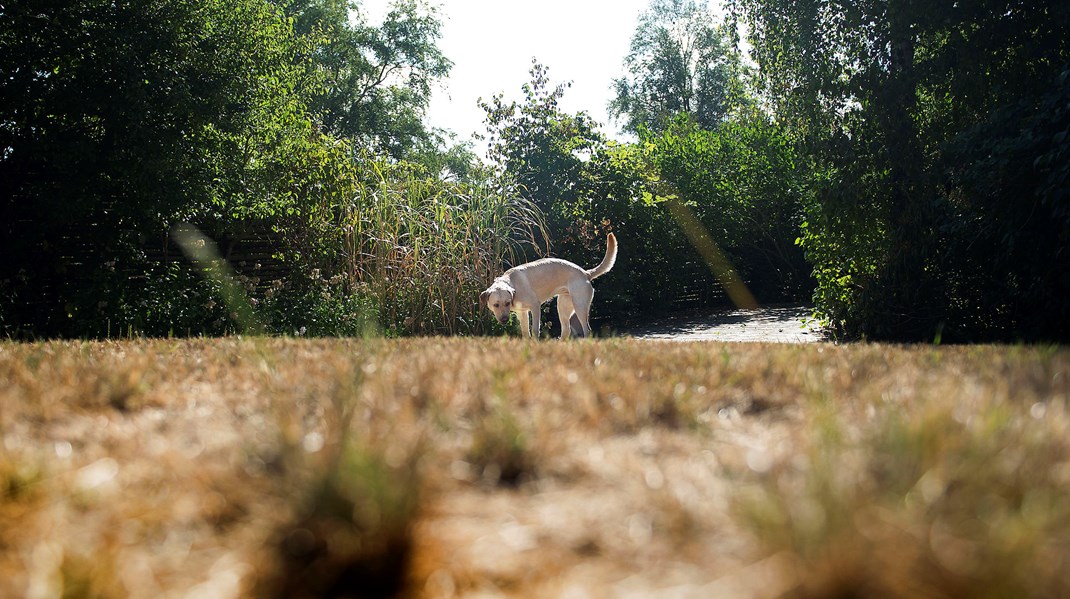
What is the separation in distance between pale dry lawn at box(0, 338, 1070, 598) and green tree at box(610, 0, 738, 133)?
156ft

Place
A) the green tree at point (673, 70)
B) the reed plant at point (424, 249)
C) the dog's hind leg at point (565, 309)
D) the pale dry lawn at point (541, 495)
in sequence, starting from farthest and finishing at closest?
the green tree at point (673, 70) → the dog's hind leg at point (565, 309) → the reed plant at point (424, 249) → the pale dry lawn at point (541, 495)

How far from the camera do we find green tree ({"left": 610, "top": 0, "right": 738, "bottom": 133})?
48312 mm

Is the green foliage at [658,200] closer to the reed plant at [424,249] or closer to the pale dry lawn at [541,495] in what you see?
the reed plant at [424,249]

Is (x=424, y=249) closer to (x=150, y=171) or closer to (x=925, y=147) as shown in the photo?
(x=150, y=171)

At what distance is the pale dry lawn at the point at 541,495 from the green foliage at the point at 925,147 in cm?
812

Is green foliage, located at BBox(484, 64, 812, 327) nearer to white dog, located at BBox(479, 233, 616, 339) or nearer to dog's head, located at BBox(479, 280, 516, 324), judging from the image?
white dog, located at BBox(479, 233, 616, 339)

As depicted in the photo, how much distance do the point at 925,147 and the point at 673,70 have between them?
1573 inches

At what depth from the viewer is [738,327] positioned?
16.4 m

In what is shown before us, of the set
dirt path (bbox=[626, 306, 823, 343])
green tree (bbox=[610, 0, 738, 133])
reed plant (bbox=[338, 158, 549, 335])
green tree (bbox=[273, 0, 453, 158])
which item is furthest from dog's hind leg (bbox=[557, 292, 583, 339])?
green tree (bbox=[610, 0, 738, 133])

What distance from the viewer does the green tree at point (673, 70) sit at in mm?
48312

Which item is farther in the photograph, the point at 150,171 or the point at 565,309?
the point at 565,309

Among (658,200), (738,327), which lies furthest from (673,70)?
(738,327)

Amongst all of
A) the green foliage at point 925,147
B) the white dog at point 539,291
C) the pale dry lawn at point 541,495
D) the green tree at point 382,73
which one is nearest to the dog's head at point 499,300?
the white dog at point 539,291

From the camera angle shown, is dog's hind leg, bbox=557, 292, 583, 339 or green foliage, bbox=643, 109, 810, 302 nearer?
dog's hind leg, bbox=557, 292, 583, 339
